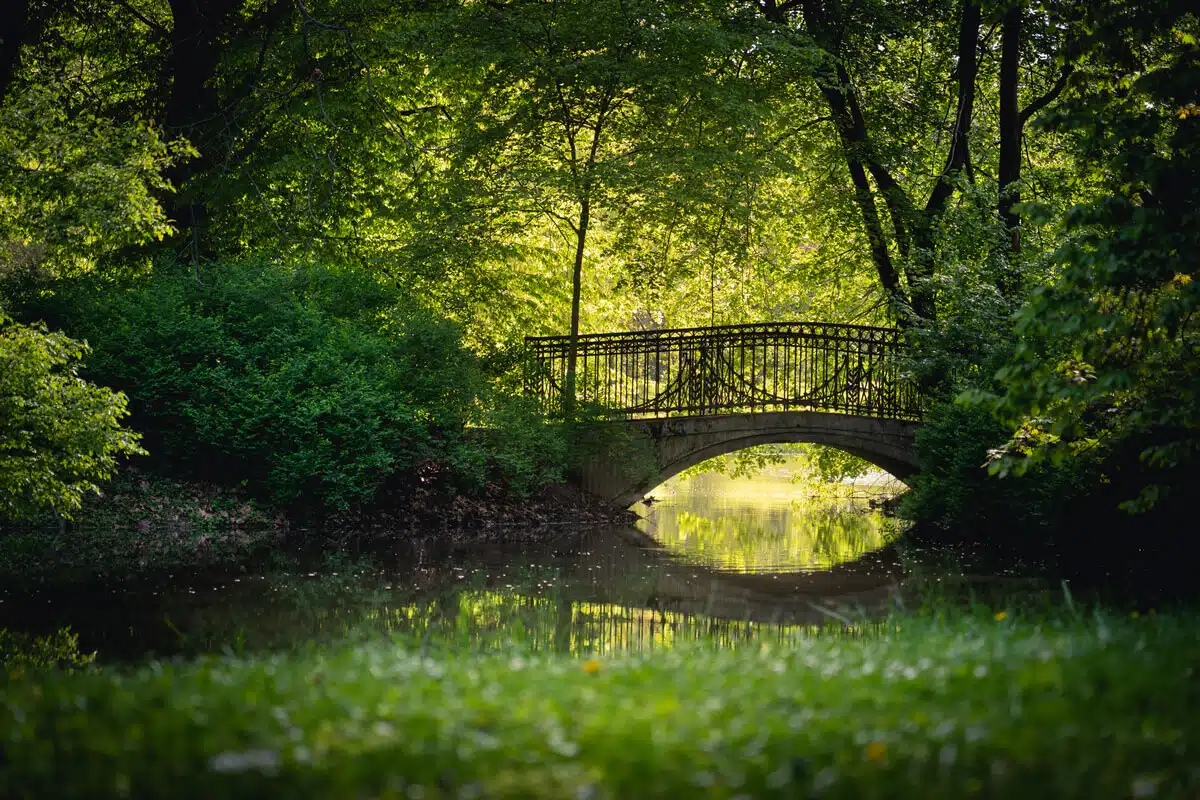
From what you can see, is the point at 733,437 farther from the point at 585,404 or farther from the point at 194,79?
the point at 194,79

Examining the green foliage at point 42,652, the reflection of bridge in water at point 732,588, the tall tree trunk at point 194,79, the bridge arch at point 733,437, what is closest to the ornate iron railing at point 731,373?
the bridge arch at point 733,437

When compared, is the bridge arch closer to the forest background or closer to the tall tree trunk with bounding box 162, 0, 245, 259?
the forest background

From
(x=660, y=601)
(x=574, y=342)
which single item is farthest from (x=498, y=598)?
(x=574, y=342)

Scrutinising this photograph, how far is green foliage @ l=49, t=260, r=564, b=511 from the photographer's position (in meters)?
14.8


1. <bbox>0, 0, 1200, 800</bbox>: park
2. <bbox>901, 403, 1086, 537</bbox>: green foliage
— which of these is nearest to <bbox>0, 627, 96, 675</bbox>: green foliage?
<bbox>0, 0, 1200, 800</bbox>: park

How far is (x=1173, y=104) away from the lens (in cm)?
803

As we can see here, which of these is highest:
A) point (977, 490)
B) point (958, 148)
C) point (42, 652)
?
point (958, 148)

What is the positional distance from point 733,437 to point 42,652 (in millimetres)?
13388

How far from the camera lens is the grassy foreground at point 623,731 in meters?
Result: 3.51

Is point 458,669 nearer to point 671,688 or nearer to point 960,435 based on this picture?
point 671,688

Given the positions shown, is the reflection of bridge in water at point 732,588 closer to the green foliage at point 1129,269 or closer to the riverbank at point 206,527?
the riverbank at point 206,527

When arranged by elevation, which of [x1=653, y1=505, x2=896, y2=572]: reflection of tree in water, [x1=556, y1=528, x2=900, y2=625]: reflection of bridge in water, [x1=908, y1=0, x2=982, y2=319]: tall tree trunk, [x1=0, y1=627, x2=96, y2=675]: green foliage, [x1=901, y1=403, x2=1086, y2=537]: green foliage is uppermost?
[x1=908, y1=0, x2=982, y2=319]: tall tree trunk

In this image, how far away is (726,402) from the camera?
781 inches

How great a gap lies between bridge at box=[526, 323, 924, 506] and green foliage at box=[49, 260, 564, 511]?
2.73 m
